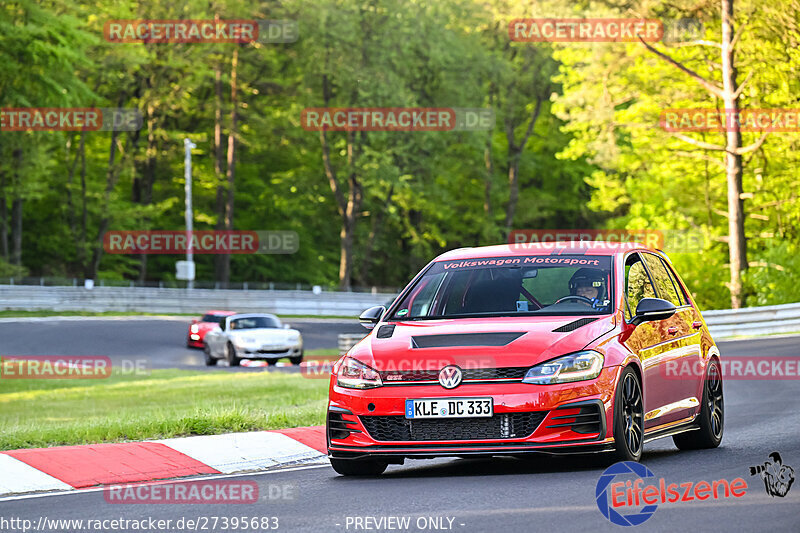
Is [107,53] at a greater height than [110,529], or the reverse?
[107,53]

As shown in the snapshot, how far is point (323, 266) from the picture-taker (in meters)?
75.6

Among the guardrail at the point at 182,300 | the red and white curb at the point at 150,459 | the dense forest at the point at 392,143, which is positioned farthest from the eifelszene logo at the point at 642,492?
the guardrail at the point at 182,300

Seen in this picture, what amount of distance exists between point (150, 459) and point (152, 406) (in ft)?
33.6

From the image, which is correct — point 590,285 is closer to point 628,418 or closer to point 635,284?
point 635,284

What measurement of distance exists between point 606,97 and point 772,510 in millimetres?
37955

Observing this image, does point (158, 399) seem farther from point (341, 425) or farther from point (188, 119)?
point (188, 119)

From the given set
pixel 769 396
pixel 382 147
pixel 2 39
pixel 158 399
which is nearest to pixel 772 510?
pixel 769 396

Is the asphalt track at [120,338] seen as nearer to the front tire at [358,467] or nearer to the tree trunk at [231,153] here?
the tree trunk at [231,153]

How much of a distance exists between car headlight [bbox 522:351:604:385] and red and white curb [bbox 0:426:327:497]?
2819 mm

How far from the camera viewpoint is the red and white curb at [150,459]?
9.76m

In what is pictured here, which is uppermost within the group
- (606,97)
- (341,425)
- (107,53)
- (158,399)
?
(107,53)

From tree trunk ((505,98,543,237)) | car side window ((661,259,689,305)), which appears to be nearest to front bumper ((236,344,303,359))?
car side window ((661,259,689,305))

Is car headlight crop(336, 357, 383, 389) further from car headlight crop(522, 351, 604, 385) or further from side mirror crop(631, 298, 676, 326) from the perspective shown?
side mirror crop(631, 298, 676, 326)

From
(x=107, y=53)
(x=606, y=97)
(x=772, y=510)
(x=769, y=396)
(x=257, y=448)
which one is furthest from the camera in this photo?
(x=107, y=53)
